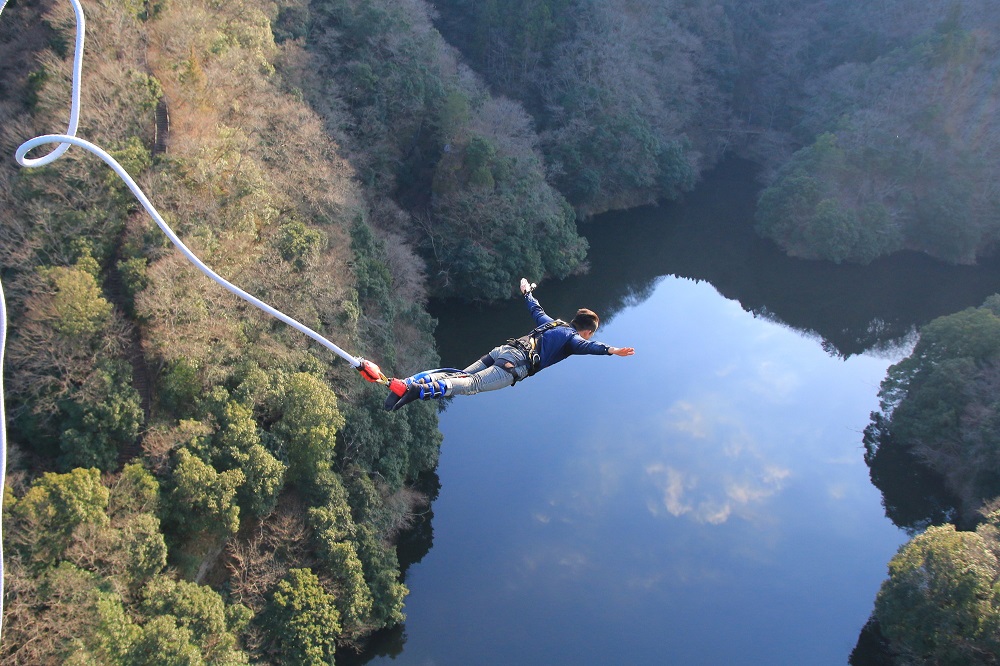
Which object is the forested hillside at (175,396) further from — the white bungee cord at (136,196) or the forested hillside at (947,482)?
the forested hillside at (947,482)

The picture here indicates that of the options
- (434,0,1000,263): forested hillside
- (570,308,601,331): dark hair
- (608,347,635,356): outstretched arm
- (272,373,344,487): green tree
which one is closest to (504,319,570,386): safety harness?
(570,308,601,331): dark hair

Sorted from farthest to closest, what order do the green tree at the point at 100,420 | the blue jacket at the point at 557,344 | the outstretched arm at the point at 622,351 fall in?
the green tree at the point at 100,420
the blue jacket at the point at 557,344
the outstretched arm at the point at 622,351

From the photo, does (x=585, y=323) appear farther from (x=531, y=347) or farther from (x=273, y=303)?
(x=273, y=303)

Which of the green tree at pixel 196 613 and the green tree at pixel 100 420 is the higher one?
the green tree at pixel 100 420

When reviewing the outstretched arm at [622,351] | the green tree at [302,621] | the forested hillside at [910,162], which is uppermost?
the forested hillside at [910,162]

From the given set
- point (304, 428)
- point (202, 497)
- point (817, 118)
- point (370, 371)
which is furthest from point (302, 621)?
point (817, 118)

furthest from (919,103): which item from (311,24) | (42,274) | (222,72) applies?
(42,274)

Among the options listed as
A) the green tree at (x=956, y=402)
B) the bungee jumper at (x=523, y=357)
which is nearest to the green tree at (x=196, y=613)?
the bungee jumper at (x=523, y=357)
